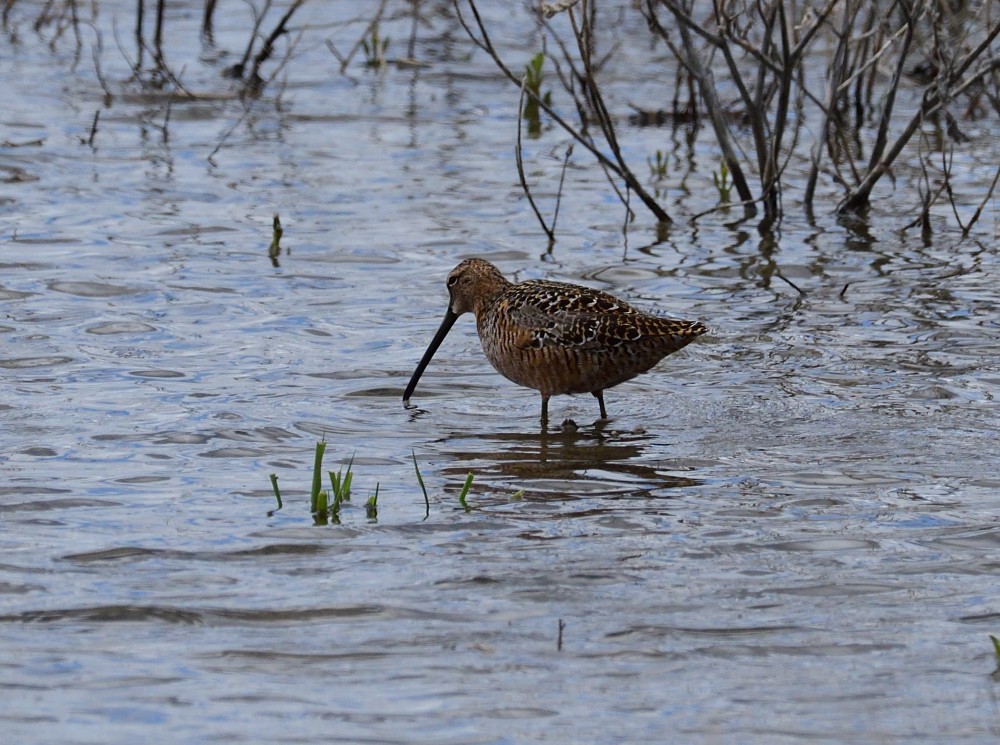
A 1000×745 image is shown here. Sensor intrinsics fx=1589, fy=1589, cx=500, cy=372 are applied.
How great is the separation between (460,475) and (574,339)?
83cm

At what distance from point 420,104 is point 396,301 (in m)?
5.07

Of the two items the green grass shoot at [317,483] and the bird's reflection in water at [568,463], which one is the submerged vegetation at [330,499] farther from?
the bird's reflection in water at [568,463]

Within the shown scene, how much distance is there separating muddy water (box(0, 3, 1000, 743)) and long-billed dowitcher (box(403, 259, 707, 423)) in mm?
221

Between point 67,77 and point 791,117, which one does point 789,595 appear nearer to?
point 791,117

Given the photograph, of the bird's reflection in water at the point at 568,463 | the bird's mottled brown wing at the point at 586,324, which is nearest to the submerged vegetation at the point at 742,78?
the bird's mottled brown wing at the point at 586,324

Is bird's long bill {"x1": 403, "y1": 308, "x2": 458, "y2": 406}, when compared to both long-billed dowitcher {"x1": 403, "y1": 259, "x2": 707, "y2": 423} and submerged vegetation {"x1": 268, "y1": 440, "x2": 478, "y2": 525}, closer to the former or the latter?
long-billed dowitcher {"x1": 403, "y1": 259, "x2": 707, "y2": 423}

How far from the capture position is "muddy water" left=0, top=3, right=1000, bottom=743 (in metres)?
3.55

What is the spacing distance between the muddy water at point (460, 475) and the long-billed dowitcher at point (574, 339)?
22 centimetres

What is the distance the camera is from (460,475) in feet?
17.4

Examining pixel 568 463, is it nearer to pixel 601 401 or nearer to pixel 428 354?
pixel 601 401

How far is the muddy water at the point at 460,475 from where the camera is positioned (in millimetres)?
3549

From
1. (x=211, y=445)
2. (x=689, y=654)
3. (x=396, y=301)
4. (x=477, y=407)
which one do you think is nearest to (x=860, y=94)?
(x=396, y=301)

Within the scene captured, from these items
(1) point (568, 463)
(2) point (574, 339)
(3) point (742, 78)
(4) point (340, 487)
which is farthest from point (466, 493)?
(3) point (742, 78)

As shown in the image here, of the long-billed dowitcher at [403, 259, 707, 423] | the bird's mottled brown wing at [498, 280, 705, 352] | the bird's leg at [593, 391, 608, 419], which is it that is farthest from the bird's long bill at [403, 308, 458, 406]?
the bird's leg at [593, 391, 608, 419]
